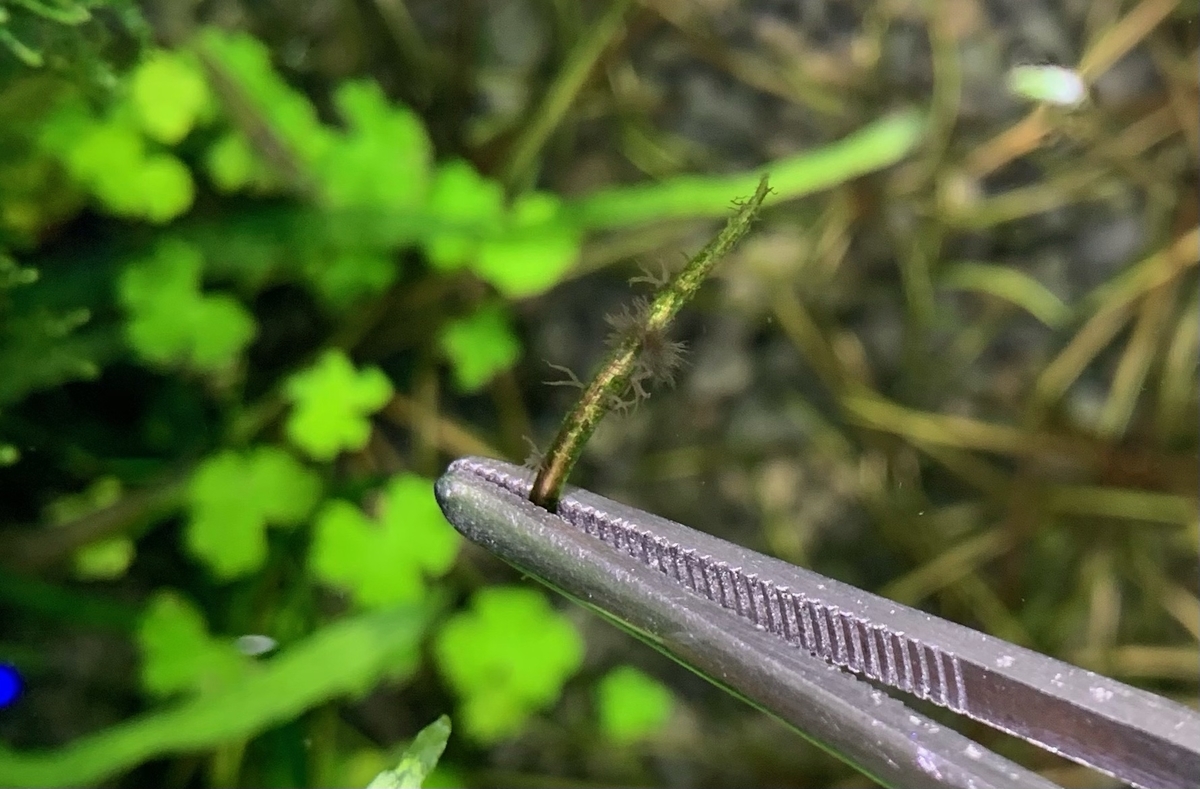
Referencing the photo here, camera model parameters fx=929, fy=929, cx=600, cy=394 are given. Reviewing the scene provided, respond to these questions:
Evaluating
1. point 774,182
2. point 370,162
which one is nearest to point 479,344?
point 370,162

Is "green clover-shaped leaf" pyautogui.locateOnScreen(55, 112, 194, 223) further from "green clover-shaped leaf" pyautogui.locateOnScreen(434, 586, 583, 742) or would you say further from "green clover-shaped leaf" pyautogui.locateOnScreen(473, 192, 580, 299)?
"green clover-shaped leaf" pyautogui.locateOnScreen(434, 586, 583, 742)

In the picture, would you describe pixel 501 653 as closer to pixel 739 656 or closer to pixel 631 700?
pixel 631 700

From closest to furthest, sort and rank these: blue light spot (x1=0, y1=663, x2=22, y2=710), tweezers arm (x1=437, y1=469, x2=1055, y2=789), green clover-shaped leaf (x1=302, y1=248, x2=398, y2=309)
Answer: tweezers arm (x1=437, y1=469, x2=1055, y2=789) → blue light spot (x1=0, y1=663, x2=22, y2=710) → green clover-shaped leaf (x1=302, y1=248, x2=398, y2=309)

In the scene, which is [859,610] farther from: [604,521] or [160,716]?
[160,716]

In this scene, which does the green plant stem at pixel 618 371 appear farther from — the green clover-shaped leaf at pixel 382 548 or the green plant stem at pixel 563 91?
the green plant stem at pixel 563 91

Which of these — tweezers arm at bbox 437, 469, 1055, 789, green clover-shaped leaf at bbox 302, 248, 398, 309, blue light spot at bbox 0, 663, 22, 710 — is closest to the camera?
tweezers arm at bbox 437, 469, 1055, 789

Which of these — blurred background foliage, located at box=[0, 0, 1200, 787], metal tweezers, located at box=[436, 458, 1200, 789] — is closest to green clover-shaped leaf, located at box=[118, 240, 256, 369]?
blurred background foliage, located at box=[0, 0, 1200, 787]
